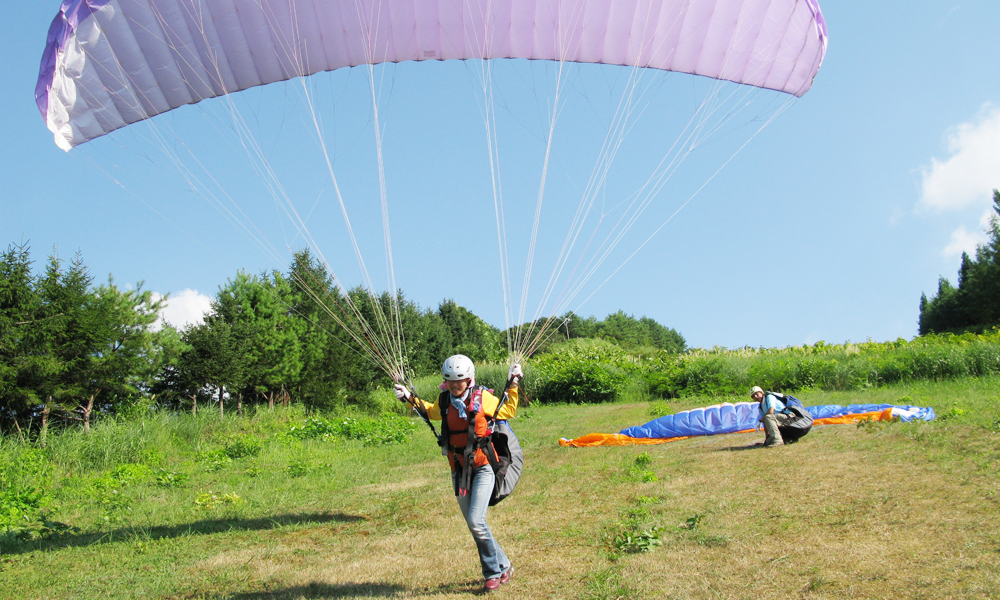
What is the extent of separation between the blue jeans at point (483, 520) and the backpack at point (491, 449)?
52 mm

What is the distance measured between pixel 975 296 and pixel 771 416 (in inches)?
1710

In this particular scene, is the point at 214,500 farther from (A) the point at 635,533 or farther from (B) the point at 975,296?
(B) the point at 975,296

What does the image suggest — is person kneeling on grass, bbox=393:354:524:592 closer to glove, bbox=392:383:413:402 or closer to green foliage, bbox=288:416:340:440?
glove, bbox=392:383:413:402

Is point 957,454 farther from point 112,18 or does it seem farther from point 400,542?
point 112,18

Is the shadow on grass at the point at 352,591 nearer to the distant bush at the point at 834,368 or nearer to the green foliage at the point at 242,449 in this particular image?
the green foliage at the point at 242,449

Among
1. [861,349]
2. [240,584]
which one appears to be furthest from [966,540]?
[861,349]

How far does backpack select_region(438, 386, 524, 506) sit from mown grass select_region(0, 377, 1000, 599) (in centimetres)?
62

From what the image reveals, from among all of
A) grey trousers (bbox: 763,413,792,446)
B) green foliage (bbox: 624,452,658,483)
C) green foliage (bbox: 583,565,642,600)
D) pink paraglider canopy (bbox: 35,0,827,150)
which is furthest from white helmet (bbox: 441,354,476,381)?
grey trousers (bbox: 763,413,792,446)

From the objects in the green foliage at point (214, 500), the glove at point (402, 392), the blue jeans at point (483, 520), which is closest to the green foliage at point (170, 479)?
the green foliage at point (214, 500)

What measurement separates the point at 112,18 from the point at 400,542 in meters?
6.18

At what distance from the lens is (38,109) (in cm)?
640

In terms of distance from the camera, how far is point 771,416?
8.17 m

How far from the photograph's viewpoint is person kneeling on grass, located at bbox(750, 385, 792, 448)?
26.6 feet

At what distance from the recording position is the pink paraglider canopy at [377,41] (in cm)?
679
